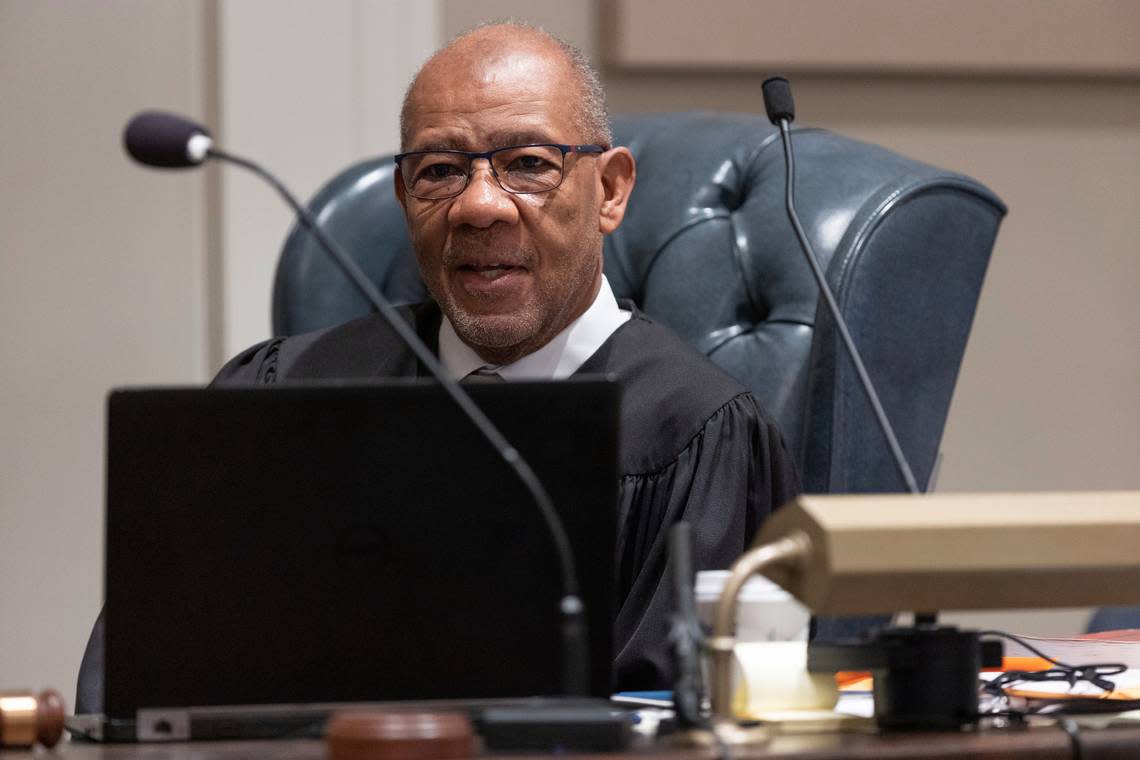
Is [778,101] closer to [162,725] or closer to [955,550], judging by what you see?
[955,550]

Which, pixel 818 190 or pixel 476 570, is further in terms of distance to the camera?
pixel 818 190

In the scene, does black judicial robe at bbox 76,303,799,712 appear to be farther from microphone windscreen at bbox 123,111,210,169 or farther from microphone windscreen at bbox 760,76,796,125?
microphone windscreen at bbox 123,111,210,169

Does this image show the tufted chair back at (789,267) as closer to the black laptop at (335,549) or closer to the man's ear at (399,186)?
the man's ear at (399,186)

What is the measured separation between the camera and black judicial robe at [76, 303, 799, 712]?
178 cm

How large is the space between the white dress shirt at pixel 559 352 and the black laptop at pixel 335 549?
0.92 metres

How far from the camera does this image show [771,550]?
1062 mm

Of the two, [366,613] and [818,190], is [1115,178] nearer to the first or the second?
[818,190]

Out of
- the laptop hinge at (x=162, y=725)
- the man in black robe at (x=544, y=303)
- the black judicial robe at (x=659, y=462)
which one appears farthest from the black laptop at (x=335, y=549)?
the man in black robe at (x=544, y=303)

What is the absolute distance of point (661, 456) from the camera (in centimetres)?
192

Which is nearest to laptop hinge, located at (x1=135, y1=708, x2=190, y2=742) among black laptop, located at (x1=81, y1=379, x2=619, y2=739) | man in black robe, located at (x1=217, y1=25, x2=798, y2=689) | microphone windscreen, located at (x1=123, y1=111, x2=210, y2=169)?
black laptop, located at (x1=81, y1=379, x2=619, y2=739)

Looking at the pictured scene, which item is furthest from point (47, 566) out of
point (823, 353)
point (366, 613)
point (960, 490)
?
point (366, 613)

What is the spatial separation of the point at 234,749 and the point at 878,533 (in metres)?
0.42

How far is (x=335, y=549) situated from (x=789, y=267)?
1.24m

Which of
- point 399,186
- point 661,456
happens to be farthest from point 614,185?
point 661,456
